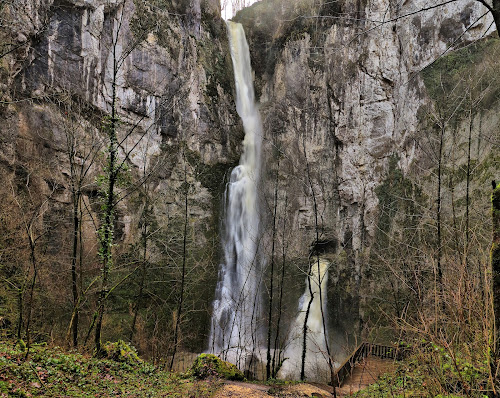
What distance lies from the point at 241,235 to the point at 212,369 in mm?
12336

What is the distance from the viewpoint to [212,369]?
349 inches

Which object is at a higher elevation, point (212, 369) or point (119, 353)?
point (119, 353)

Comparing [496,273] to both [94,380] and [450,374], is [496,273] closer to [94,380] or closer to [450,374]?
[450,374]

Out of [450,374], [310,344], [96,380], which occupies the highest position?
[450,374]

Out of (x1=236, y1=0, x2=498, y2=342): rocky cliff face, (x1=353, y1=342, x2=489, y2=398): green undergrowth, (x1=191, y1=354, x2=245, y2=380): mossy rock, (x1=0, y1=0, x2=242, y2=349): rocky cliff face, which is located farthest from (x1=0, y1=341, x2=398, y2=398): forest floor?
(x1=236, y1=0, x2=498, y2=342): rocky cliff face

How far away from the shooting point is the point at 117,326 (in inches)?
639

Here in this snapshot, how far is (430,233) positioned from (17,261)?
16599mm

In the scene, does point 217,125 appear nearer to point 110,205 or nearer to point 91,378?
point 110,205

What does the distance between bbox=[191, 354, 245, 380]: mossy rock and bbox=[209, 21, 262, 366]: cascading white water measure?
7754mm

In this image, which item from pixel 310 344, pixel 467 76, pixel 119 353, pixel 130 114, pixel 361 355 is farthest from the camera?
pixel 130 114

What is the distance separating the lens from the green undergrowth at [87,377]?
463cm

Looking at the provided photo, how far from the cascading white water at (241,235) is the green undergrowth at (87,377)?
A: 978cm

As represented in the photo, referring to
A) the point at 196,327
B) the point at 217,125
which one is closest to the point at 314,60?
the point at 217,125

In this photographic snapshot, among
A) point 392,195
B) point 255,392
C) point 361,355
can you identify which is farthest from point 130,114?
point 361,355
